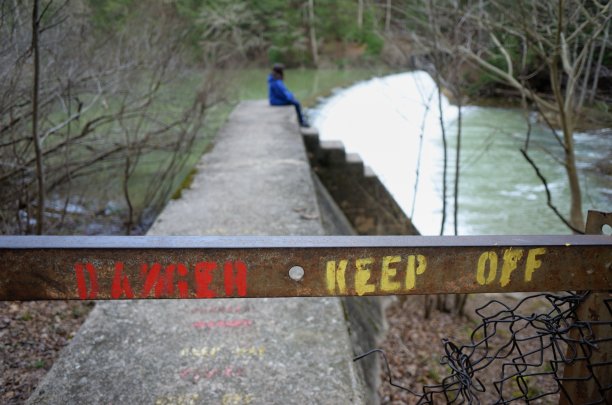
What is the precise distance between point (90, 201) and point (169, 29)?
3.58 metres

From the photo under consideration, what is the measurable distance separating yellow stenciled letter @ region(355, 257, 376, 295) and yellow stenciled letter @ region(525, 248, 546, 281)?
40 centimetres

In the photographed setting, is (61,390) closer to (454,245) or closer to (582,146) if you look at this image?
(454,245)

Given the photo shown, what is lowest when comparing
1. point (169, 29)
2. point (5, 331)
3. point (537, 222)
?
point (537, 222)

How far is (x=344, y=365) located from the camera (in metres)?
2.83

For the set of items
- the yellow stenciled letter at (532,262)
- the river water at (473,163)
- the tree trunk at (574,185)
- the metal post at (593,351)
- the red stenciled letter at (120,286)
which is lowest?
the river water at (473,163)

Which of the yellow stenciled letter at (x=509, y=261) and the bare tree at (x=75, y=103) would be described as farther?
the bare tree at (x=75, y=103)

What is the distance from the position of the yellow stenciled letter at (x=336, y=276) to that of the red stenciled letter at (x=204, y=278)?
290mm

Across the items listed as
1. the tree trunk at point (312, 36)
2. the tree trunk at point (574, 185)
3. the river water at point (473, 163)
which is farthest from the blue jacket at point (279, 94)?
the tree trunk at point (312, 36)

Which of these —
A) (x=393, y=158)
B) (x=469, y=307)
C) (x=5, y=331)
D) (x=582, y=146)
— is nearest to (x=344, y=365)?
(x=5, y=331)

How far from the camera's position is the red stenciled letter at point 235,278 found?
132 cm

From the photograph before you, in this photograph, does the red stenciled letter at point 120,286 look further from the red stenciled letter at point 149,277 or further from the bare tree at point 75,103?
the bare tree at point 75,103

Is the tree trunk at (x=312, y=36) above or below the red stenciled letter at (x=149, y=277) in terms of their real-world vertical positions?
above

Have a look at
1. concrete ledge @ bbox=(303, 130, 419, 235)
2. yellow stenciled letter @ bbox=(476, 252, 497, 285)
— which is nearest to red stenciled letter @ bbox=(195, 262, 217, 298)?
yellow stenciled letter @ bbox=(476, 252, 497, 285)

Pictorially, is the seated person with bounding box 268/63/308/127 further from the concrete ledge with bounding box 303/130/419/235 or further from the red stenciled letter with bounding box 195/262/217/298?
the red stenciled letter with bounding box 195/262/217/298
